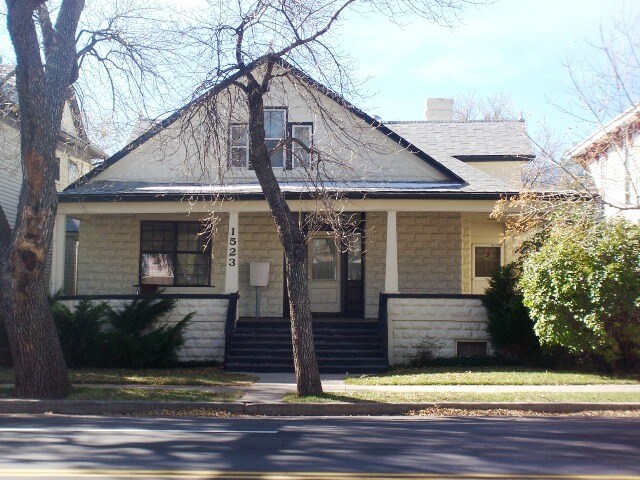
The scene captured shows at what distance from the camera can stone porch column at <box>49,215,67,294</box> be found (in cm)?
1734

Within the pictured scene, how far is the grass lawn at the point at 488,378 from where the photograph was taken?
13.7 m

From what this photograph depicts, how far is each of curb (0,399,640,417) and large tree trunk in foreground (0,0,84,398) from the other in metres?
0.42

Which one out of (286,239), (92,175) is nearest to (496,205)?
(286,239)

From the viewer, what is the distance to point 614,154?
16812 millimetres

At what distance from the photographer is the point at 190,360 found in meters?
16.5

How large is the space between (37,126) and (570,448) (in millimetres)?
9509

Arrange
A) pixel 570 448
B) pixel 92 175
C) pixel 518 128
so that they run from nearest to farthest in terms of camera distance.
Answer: pixel 570 448
pixel 92 175
pixel 518 128

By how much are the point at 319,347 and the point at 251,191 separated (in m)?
3.93

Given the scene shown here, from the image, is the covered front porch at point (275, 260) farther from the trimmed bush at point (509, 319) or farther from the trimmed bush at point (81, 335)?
the trimmed bush at point (81, 335)

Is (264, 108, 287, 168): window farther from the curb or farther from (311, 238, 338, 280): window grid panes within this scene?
the curb

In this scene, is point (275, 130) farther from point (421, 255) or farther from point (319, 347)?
point (319, 347)

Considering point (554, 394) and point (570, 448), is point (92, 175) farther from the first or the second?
point (570, 448)

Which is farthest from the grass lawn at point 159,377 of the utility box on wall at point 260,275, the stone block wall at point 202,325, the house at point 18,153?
the house at point 18,153

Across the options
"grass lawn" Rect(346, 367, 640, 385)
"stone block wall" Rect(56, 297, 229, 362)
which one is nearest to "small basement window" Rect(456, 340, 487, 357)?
"grass lawn" Rect(346, 367, 640, 385)
